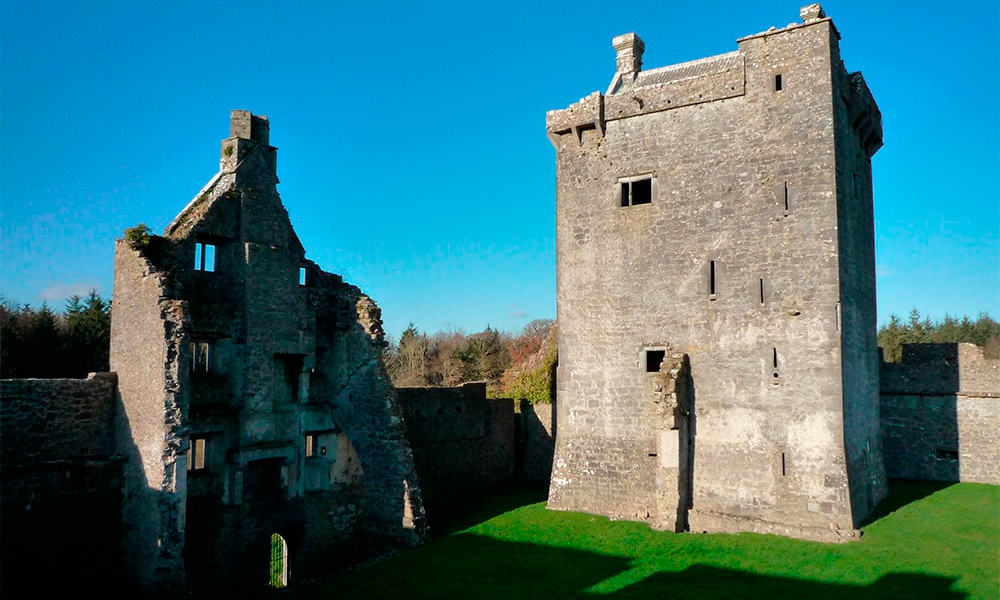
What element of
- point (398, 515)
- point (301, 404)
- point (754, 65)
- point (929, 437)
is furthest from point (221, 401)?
point (929, 437)

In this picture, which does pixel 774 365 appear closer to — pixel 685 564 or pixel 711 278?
pixel 711 278

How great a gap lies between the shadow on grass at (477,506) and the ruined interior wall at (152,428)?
17.7ft

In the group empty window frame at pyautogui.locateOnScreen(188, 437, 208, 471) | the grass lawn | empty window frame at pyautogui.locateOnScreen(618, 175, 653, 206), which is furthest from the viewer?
empty window frame at pyautogui.locateOnScreen(618, 175, 653, 206)

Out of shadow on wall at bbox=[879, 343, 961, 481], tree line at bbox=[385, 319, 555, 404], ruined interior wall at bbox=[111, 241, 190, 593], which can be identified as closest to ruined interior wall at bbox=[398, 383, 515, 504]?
ruined interior wall at bbox=[111, 241, 190, 593]

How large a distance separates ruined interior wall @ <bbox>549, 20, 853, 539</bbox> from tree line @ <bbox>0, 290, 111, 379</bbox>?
59.5ft

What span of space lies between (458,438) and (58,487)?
33.1 ft

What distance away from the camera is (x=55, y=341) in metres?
26.9

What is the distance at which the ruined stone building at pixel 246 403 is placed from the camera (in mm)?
11750

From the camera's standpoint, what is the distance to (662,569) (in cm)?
1214

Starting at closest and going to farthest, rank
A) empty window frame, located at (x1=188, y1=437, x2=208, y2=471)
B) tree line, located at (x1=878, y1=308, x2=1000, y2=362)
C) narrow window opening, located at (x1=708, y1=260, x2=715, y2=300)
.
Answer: empty window frame, located at (x1=188, y1=437, x2=208, y2=471) → narrow window opening, located at (x1=708, y1=260, x2=715, y2=300) → tree line, located at (x1=878, y1=308, x2=1000, y2=362)

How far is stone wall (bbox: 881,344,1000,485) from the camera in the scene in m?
18.6

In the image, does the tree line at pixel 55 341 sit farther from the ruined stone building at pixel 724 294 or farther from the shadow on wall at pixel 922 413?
the shadow on wall at pixel 922 413

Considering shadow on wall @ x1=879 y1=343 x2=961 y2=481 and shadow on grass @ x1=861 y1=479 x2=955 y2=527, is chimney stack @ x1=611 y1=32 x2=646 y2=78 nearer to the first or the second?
shadow on wall @ x1=879 y1=343 x2=961 y2=481

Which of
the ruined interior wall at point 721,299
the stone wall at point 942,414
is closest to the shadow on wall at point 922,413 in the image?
the stone wall at point 942,414
